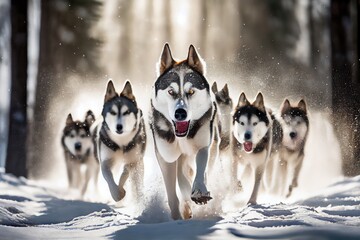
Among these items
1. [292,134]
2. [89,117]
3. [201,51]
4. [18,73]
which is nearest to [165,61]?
[292,134]

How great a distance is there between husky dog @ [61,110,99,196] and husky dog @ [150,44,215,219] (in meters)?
3.30

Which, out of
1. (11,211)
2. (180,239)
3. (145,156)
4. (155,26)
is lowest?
(180,239)

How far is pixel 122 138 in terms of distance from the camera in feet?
17.6

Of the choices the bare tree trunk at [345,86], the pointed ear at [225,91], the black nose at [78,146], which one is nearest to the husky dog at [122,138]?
the pointed ear at [225,91]

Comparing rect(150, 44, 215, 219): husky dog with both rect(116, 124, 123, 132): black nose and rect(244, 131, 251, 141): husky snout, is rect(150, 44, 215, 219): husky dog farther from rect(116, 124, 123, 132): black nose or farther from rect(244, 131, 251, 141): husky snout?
rect(244, 131, 251, 141): husky snout

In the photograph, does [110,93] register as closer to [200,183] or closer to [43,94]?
[200,183]

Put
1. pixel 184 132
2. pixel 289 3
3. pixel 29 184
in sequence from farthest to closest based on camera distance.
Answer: pixel 289 3 → pixel 29 184 → pixel 184 132

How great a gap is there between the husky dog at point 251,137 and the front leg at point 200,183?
1.41 m

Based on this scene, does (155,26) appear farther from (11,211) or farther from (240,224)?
(240,224)

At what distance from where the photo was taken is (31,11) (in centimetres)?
834

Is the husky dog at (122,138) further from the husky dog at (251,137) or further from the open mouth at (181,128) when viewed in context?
the open mouth at (181,128)

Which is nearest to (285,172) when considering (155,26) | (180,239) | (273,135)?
(273,135)

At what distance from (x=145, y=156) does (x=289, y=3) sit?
11.3 feet

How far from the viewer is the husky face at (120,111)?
5.36m
